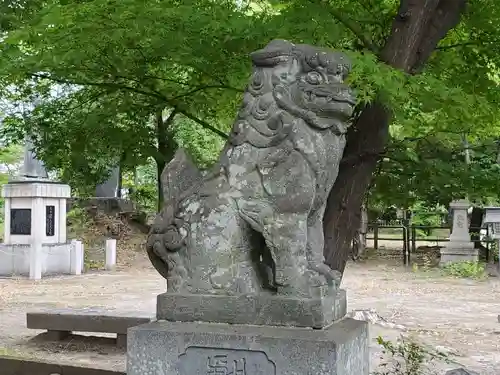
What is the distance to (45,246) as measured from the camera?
59.6 ft

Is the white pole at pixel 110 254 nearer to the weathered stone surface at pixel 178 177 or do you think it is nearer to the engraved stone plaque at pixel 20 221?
the engraved stone plaque at pixel 20 221

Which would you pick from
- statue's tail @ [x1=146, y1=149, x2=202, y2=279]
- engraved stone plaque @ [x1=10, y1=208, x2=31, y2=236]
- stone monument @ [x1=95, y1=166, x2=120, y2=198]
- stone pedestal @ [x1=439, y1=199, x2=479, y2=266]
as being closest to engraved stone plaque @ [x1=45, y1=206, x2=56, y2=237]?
engraved stone plaque @ [x1=10, y1=208, x2=31, y2=236]

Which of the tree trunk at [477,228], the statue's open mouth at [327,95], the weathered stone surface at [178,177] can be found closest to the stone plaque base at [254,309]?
the weathered stone surface at [178,177]

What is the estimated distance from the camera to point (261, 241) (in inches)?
146

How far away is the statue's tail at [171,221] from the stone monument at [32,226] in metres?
14.7

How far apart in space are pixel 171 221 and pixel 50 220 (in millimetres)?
15682

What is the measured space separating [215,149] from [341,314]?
1742 centimetres

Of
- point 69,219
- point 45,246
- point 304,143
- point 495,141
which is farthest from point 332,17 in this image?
point 69,219

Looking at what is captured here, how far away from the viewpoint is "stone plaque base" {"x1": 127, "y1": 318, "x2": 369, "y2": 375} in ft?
10.7

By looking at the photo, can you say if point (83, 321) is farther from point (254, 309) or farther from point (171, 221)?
point (254, 309)

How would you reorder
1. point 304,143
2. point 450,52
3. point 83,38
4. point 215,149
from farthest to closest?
point 215,149, point 450,52, point 83,38, point 304,143

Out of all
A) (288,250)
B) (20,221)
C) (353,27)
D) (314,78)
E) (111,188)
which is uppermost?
(353,27)

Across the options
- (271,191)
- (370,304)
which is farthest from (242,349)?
(370,304)

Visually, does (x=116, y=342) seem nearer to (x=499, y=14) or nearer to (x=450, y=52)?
(x=450, y=52)
